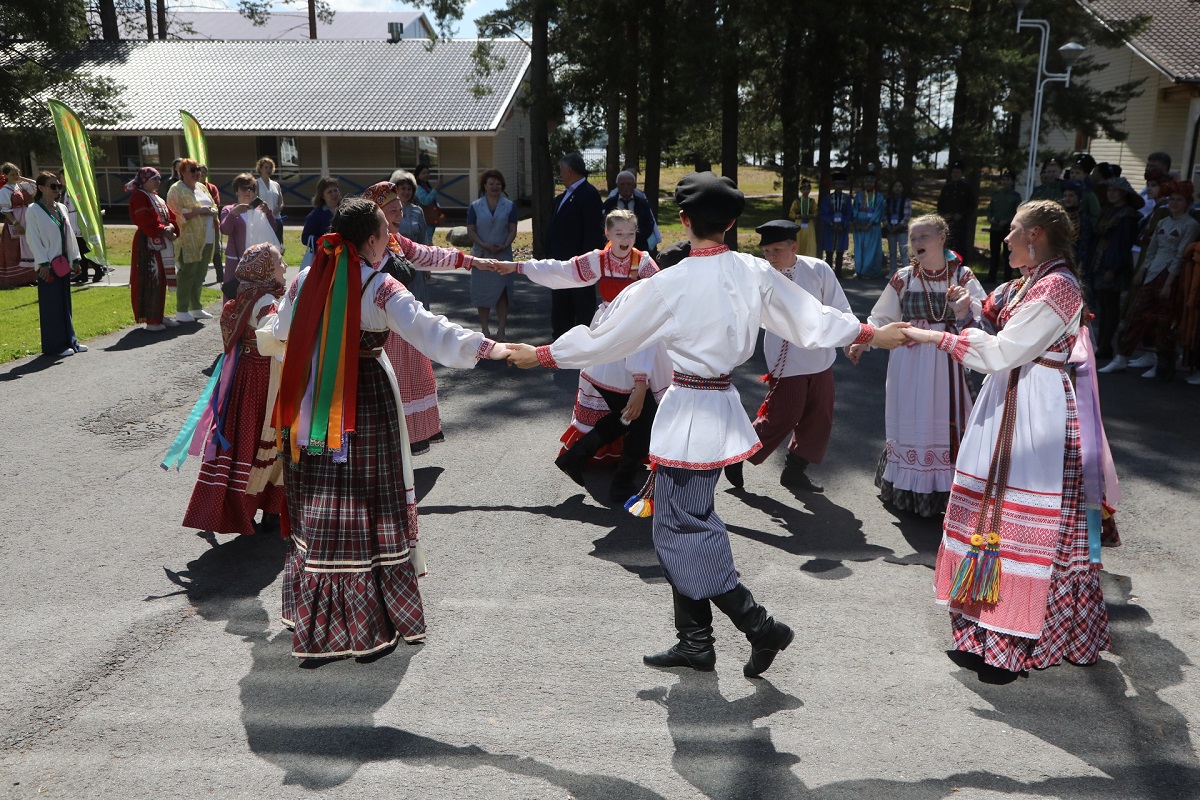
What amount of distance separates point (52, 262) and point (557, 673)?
27.3 feet

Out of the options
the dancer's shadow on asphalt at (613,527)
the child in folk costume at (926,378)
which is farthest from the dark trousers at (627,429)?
the child in folk costume at (926,378)

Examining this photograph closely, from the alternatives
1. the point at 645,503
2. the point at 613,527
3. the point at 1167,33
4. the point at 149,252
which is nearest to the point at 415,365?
the point at 613,527

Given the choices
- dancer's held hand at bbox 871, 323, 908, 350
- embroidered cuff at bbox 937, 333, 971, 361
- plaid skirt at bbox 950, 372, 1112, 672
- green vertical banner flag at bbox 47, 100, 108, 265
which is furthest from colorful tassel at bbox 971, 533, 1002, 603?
green vertical banner flag at bbox 47, 100, 108, 265

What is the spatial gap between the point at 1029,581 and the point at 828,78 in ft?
60.6

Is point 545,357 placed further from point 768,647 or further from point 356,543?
point 768,647

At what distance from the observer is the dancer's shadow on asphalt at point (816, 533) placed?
17.8ft

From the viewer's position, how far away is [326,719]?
149 inches

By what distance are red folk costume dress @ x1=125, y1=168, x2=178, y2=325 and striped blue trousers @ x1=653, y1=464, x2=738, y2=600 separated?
942 cm

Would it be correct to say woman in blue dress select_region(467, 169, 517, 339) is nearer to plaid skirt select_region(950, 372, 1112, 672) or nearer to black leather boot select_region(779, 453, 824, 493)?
black leather boot select_region(779, 453, 824, 493)

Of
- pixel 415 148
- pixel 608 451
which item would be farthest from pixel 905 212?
pixel 415 148

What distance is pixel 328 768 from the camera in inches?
137

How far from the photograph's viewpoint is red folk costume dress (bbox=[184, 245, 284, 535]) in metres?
5.39

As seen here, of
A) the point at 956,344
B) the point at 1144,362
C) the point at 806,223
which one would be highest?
the point at 956,344

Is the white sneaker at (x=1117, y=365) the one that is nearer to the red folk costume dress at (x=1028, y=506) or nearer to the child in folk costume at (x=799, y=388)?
the child in folk costume at (x=799, y=388)
